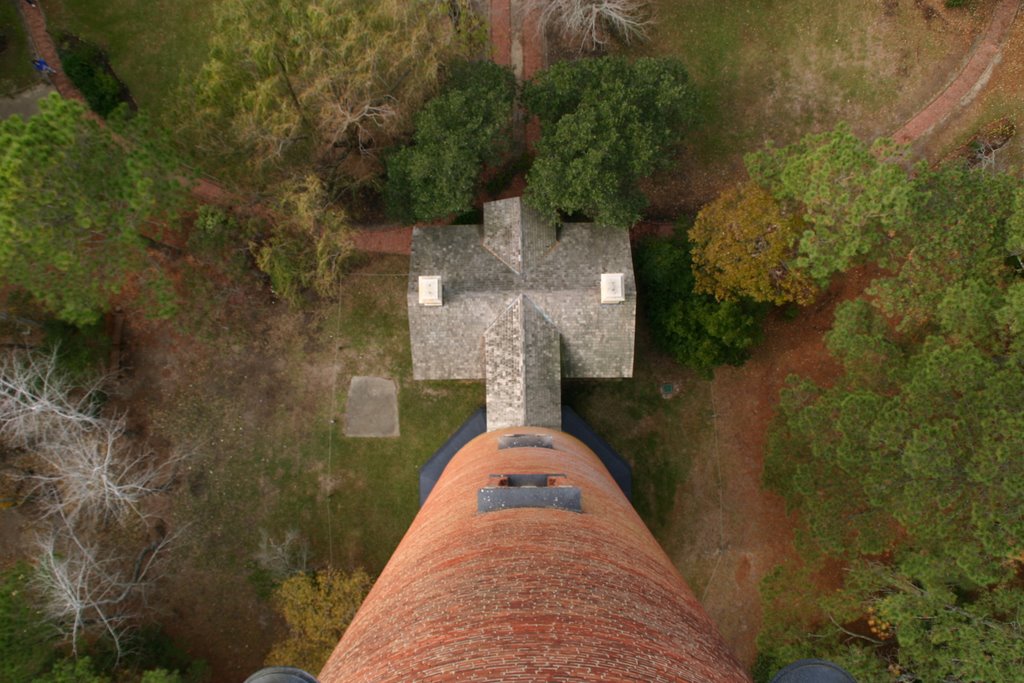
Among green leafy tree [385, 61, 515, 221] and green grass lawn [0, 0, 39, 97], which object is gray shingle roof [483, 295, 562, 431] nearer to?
green leafy tree [385, 61, 515, 221]

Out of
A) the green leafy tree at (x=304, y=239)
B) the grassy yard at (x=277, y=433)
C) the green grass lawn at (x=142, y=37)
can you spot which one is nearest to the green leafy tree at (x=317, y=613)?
the grassy yard at (x=277, y=433)

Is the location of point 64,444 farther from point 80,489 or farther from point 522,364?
point 522,364

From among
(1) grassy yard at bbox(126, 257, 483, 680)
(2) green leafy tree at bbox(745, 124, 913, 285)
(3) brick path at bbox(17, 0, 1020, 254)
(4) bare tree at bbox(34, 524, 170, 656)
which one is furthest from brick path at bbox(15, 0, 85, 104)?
(2) green leafy tree at bbox(745, 124, 913, 285)

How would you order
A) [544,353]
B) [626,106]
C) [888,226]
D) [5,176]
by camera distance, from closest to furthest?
[5,176]
[888,226]
[626,106]
[544,353]

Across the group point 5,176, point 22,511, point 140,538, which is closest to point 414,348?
point 5,176

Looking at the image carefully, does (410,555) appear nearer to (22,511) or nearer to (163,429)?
(163,429)

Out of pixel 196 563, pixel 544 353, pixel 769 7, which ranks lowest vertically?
pixel 196 563

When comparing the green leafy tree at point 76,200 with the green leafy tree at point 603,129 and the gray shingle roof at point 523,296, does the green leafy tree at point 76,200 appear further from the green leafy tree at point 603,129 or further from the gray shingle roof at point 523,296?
the green leafy tree at point 603,129

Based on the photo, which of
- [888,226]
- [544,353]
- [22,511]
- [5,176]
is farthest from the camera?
[22,511]
